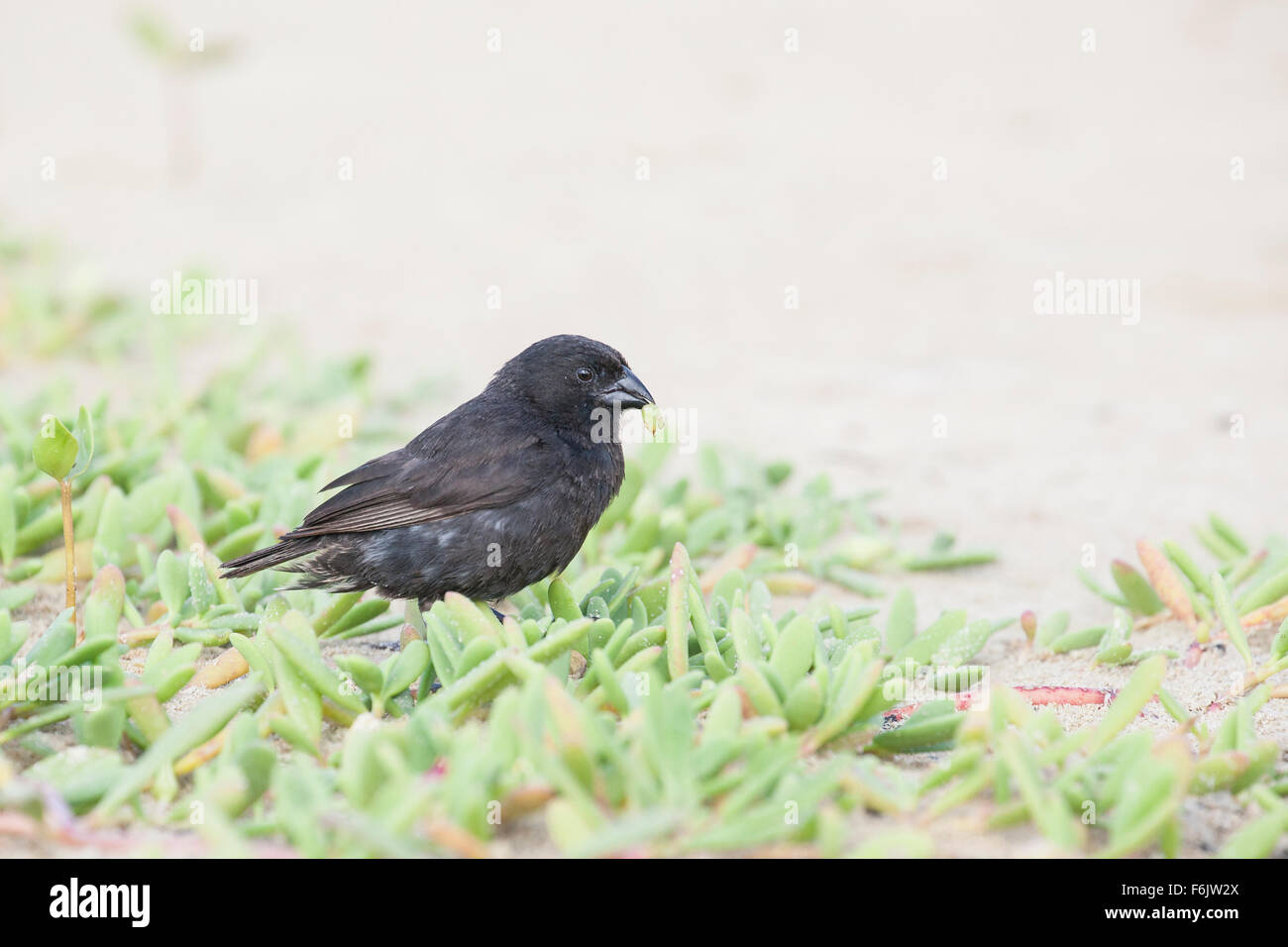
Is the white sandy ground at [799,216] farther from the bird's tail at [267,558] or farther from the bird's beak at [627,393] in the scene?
the bird's tail at [267,558]

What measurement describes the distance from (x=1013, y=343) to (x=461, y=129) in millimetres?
4855

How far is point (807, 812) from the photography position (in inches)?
99.2

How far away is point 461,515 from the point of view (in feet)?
12.5

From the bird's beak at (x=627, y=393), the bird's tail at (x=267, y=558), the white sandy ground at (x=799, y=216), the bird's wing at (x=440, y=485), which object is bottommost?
the bird's tail at (x=267, y=558)

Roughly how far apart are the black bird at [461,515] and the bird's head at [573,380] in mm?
77

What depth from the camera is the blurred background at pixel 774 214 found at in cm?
649

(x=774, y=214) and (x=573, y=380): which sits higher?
(x=774, y=214)

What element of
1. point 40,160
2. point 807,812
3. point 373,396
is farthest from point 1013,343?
point 40,160

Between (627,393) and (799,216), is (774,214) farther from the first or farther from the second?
(627,393)

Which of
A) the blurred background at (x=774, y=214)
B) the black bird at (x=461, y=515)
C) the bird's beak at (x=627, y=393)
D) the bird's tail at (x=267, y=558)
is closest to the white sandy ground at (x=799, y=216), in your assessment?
the blurred background at (x=774, y=214)

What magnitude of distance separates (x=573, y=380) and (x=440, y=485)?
1.95 feet

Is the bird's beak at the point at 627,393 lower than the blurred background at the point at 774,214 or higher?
lower

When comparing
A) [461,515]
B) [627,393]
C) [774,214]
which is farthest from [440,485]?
[774,214]

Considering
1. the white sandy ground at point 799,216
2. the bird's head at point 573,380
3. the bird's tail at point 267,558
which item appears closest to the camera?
the bird's tail at point 267,558
